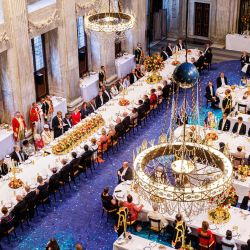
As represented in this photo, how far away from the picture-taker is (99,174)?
14.6 m

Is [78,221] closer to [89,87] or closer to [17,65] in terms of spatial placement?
[17,65]

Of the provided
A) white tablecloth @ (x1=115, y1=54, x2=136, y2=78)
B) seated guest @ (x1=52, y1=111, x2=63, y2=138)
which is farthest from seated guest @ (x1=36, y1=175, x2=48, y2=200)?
white tablecloth @ (x1=115, y1=54, x2=136, y2=78)

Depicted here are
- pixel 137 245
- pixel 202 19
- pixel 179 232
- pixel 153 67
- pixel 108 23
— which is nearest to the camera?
pixel 137 245

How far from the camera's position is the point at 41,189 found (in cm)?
1259

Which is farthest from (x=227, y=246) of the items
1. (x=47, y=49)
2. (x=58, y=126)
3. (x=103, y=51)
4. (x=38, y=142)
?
(x=103, y=51)

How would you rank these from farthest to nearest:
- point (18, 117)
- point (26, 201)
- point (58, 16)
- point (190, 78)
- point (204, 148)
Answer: point (58, 16), point (18, 117), point (26, 201), point (204, 148), point (190, 78)

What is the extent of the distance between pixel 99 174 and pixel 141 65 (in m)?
7.16

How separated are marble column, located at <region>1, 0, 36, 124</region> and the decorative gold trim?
0.31 metres

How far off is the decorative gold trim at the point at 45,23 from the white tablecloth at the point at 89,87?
9.06 feet

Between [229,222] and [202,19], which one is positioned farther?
[202,19]

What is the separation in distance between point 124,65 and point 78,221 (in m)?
9.08

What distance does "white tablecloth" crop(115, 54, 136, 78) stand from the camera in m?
20.4

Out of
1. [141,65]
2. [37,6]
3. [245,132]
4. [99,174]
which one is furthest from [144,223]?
[141,65]

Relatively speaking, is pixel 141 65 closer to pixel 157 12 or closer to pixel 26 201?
pixel 157 12
